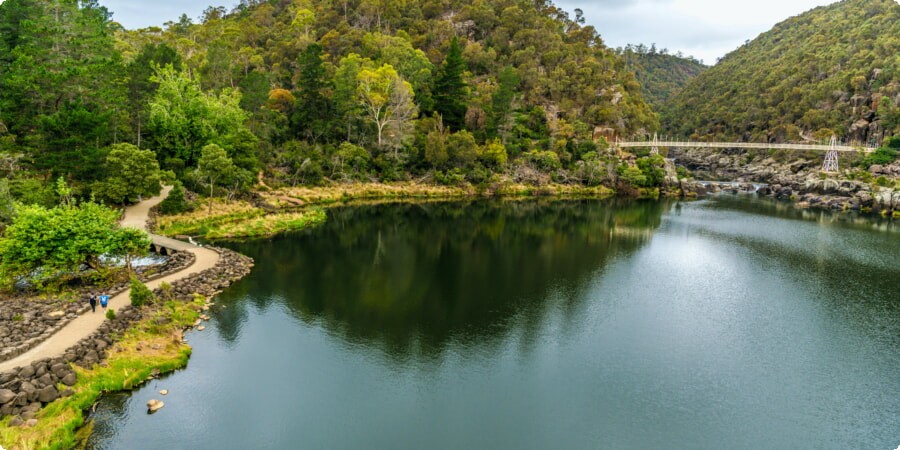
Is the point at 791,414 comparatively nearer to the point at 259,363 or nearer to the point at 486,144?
the point at 259,363

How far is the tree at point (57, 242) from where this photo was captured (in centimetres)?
2822

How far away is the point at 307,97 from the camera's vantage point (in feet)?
254

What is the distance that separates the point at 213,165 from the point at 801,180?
359 ft

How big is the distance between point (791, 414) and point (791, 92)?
139403 millimetres

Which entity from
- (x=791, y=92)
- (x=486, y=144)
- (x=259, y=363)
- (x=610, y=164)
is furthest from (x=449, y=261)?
(x=791, y=92)

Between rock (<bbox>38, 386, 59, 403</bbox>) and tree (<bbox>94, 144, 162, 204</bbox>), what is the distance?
31.5 metres

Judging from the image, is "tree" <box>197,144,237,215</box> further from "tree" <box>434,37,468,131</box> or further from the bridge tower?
the bridge tower

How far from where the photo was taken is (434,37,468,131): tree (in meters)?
87.6

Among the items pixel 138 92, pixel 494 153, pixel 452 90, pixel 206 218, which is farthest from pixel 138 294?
pixel 452 90

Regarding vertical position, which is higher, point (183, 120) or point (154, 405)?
point (183, 120)

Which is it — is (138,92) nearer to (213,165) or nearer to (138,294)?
(213,165)

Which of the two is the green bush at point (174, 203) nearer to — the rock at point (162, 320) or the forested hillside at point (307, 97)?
the forested hillside at point (307, 97)

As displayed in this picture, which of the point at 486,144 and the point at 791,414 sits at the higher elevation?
the point at 486,144

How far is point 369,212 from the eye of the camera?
67125 mm
